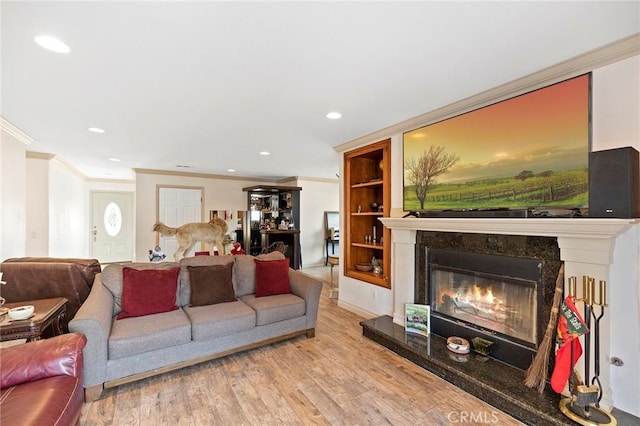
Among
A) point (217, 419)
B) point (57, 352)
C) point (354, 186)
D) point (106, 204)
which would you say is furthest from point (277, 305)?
point (106, 204)

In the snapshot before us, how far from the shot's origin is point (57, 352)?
1581 mm

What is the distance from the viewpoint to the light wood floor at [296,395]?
190cm

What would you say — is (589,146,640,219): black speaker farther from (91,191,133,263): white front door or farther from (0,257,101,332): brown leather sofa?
(91,191,133,263): white front door

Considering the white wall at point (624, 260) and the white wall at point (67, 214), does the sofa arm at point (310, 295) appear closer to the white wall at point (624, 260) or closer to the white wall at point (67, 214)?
the white wall at point (624, 260)

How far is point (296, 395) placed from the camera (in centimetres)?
215

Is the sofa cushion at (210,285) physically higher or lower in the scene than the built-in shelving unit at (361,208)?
lower

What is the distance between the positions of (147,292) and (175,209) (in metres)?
4.49

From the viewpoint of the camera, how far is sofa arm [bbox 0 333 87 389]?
4.78 feet

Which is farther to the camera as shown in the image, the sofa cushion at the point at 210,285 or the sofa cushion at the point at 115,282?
the sofa cushion at the point at 210,285

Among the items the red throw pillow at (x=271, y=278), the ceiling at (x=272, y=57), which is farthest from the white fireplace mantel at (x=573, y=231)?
the red throw pillow at (x=271, y=278)

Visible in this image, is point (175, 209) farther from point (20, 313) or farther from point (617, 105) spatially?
point (617, 105)

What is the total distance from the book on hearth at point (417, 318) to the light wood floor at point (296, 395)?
362 millimetres

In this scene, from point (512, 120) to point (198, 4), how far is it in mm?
2408
